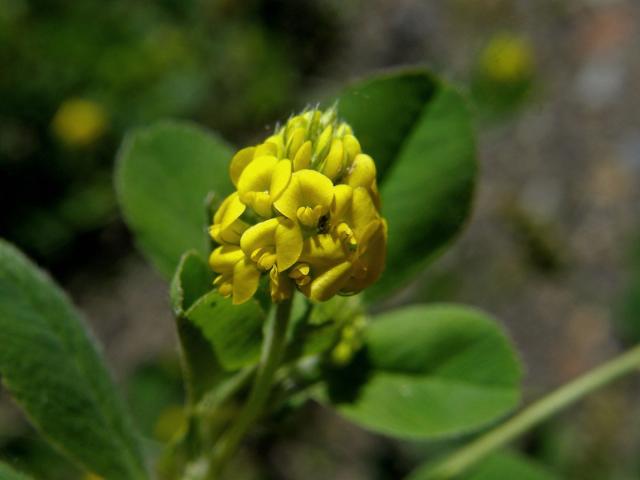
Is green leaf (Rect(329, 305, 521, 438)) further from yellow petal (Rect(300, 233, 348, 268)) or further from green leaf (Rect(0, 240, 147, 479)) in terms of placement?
yellow petal (Rect(300, 233, 348, 268))

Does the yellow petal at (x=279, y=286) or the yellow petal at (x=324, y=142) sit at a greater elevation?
the yellow petal at (x=324, y=142)

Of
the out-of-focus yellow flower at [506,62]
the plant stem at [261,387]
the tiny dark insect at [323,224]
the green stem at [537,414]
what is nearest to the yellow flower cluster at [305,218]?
the tiny dark insect at [323,224]

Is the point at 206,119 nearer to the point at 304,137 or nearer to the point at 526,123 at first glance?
the point at 526,123

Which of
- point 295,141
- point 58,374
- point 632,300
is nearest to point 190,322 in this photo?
point 295,141

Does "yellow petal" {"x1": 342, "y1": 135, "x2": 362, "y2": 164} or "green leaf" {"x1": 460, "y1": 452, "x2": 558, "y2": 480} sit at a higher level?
"yellow petal" {"x1": 342, "y1": 135, "x2": 362, "y2": 164}

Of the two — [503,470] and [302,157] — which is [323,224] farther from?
[503,470]

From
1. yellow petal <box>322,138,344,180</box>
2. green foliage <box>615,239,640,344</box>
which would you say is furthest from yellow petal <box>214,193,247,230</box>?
green foliage <box>615,239,640,344</box>

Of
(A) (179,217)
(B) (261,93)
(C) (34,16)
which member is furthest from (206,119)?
(A) (179,217)

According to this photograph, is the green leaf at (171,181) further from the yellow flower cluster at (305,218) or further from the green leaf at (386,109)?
the yellow flower cluster at (305,218)
